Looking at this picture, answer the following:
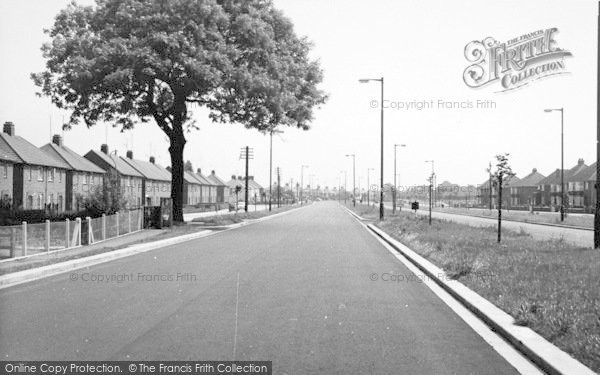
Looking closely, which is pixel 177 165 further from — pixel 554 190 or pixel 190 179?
pixel 554 190

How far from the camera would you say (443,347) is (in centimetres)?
627

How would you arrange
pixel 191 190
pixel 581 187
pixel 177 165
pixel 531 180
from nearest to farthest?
pixel 177 165
pixel 581 187
pixel 191 190
pixel 531 180

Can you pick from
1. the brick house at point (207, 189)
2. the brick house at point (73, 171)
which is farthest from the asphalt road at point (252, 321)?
the brick house at point (207, 189)

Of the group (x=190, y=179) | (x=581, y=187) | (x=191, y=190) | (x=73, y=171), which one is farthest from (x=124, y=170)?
(x=581, y=187)

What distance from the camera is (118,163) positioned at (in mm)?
75312

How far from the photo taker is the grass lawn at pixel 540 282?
634 centimetres

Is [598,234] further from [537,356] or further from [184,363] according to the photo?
[184,363]

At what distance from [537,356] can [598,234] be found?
37.0 ft

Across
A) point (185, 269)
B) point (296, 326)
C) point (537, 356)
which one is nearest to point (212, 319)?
point (296, 326)

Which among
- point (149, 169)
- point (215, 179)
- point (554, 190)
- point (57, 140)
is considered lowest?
point (554, 190)

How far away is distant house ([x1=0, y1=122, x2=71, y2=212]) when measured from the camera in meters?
46.0

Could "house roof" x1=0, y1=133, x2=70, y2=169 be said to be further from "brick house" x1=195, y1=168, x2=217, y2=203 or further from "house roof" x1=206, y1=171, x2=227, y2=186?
A: "house roof" x1=206, y1=171, x2=227, y2=186

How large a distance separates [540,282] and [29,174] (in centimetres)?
4922

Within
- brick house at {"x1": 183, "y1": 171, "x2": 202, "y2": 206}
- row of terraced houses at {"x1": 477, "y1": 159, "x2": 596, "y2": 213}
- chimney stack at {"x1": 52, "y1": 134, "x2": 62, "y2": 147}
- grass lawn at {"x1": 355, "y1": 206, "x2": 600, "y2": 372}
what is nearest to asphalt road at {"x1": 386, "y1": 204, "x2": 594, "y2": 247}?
grass lawn at {"x1": 355, "y1": 206, "x2": 600, "y2": 372}
